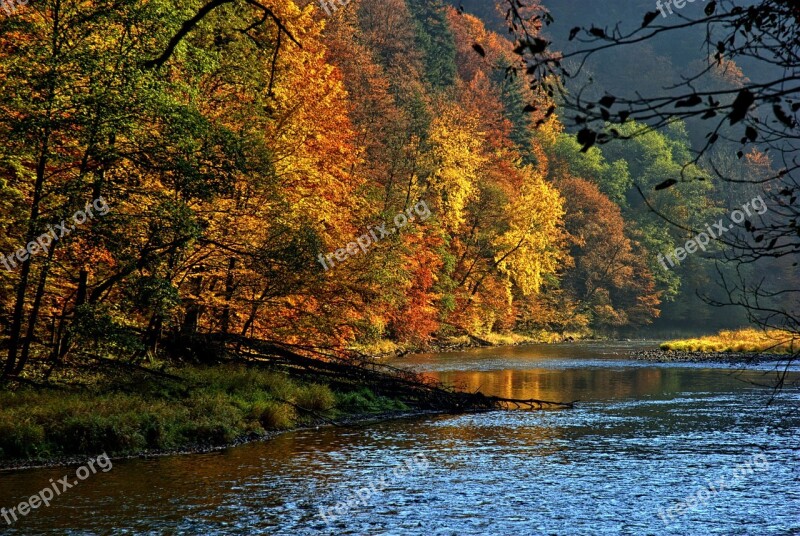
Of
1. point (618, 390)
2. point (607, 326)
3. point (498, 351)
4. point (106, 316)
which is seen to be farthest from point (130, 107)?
point (607, 326)

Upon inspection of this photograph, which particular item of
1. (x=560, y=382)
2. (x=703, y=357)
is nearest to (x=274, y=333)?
(x=560, y=382)

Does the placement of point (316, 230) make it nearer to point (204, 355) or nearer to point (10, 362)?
point (204, 355)

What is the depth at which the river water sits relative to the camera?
1076 centimetres

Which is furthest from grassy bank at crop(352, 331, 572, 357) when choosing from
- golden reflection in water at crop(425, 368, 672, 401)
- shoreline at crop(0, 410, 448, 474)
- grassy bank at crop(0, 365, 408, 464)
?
grassy bank at crop(0, 365, 408, 464)

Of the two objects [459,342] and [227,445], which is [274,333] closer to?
[227,445]

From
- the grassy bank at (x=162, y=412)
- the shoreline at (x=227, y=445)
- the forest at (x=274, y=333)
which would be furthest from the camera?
the grassy bank at (x=162, y=412)

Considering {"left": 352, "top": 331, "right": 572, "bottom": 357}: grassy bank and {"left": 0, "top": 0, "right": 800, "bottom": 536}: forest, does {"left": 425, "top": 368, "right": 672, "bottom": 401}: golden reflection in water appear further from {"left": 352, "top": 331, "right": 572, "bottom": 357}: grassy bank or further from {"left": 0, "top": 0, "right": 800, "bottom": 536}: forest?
{"left": 352, "top": 331, "right": 572, "bottom": 357}: grassy bank

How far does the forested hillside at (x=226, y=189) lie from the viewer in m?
15.5

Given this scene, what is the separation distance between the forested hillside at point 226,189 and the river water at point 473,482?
4134mm

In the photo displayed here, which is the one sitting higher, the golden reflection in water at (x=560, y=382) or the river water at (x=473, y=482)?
the golden reflection in water at (x=560, y=382)

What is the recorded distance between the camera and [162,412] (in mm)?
16406

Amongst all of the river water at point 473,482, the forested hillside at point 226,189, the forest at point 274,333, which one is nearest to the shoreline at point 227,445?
the forest at point 274,333

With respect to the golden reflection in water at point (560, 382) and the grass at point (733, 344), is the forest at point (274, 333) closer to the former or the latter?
the golden reflection in water at point (560, 382)

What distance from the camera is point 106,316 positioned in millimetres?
15766
